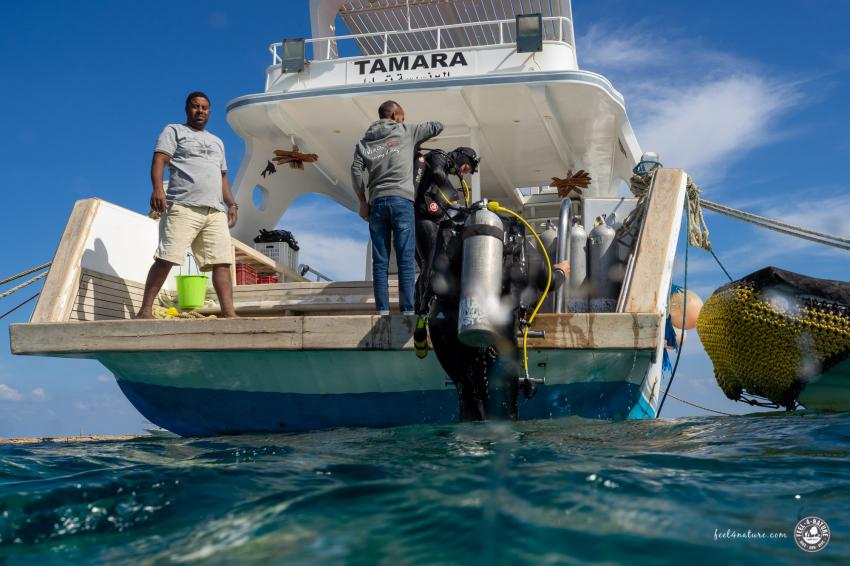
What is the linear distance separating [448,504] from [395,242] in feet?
10.8

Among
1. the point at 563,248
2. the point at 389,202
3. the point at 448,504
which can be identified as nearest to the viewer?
the point at 448,504

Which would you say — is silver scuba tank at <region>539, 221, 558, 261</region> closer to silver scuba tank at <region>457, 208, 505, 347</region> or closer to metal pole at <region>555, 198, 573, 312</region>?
metal pole at <region>555, 198, 573, 312</region>

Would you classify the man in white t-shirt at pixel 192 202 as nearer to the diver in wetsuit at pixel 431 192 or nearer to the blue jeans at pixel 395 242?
the blue jeans at pixel 395 242

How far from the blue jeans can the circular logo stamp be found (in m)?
3.33

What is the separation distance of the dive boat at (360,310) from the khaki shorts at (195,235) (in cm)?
62

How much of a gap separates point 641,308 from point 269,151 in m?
7.05

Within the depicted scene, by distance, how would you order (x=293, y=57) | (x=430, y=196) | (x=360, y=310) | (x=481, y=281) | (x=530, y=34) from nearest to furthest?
(x=481, y=281) < (x=430, y=196) < (x=360, y=310) < (x=530, y=34) < (x=293, y=57)

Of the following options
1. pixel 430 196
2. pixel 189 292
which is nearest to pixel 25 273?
pixel 189 292

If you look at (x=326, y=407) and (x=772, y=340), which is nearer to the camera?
(x=772, y=340)

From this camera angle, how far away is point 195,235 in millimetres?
5625

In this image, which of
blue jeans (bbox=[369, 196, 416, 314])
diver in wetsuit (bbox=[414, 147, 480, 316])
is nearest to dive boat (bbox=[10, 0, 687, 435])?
blue jeans (bbox=[369, 196, 416, 314])

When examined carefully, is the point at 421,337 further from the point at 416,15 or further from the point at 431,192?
the point at 416,15

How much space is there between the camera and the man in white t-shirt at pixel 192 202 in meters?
5.44

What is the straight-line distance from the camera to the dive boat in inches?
190
